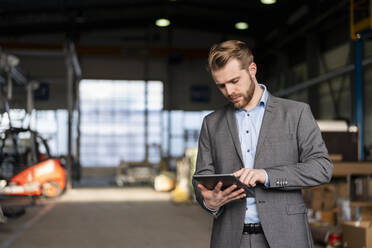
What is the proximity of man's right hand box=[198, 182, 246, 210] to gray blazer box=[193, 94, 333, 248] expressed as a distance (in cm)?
6

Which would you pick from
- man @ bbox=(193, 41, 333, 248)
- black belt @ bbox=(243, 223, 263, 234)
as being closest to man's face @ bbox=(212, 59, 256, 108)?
man @ bbox=(193, 41, 333, 248)

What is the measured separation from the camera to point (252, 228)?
1858 mm

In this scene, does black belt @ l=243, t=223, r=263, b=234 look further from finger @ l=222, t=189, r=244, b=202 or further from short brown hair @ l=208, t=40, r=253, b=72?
short brown hair @ l=208, t=40, r=253, b=72

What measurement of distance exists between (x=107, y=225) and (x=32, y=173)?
12.6 feet

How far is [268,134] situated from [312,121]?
0.59ft

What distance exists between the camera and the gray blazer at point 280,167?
5.90ft

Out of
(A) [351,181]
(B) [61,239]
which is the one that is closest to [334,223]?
(A) [351,181]

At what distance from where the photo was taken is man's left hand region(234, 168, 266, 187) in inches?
67.9

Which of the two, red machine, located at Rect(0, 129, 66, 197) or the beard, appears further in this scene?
red machine, located at Rect(0, 129, 66, 197)

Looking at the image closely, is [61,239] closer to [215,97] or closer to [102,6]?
[102,6]

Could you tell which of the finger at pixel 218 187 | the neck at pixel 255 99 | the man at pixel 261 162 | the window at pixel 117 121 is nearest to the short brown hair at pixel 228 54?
the man at pixel 261 162

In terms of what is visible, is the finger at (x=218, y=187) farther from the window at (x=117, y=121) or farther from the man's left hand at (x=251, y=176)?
the window at (x=117, y=121)

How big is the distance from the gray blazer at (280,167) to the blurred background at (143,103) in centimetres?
311

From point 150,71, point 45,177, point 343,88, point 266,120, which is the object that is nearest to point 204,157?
point 266,120
